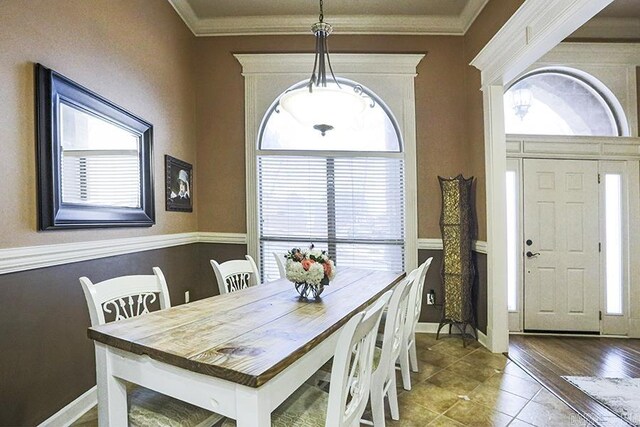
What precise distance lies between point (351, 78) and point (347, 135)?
65 centimetres

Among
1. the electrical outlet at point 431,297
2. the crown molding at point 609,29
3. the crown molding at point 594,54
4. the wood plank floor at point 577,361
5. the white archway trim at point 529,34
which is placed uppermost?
the crown molding at point 609,29

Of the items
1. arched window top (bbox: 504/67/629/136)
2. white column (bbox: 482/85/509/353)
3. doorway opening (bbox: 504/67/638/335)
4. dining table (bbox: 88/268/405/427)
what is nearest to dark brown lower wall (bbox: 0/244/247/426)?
dining table (bbox: 88/268/405/427)

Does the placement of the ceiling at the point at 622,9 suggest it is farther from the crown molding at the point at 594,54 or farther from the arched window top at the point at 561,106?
the arched window top at the point at 561,106

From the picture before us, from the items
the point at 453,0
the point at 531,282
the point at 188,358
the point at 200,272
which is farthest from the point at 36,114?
the point at 531,282

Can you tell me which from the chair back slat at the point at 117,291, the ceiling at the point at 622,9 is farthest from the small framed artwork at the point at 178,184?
the ceiling at the point at 622,9

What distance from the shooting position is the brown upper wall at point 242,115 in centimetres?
374

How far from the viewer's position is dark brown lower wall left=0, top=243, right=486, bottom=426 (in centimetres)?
169

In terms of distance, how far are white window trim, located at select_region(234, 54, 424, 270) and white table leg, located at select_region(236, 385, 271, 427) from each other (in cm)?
287

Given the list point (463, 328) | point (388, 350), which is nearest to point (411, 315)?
point (388, 350)

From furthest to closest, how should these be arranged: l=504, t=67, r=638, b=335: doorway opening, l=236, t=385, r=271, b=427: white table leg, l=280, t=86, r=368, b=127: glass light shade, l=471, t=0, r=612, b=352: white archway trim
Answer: l=504, t=67, r=638, b=335: doorway opening < l=471, t=0, r=612, b=352: white archway trim < l=280, t=86, r=368, b=127: glass light shade < l=236, t=385, r=271, b=427: white table leg

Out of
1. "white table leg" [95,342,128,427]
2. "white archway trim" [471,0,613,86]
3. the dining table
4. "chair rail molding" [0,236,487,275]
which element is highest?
→ "white archway trim" [471,0,613,86]

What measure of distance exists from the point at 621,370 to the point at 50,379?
418 centimetres

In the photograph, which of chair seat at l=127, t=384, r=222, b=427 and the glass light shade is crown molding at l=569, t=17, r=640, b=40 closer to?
the glass light shade

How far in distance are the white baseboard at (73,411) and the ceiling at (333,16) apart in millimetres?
3551
